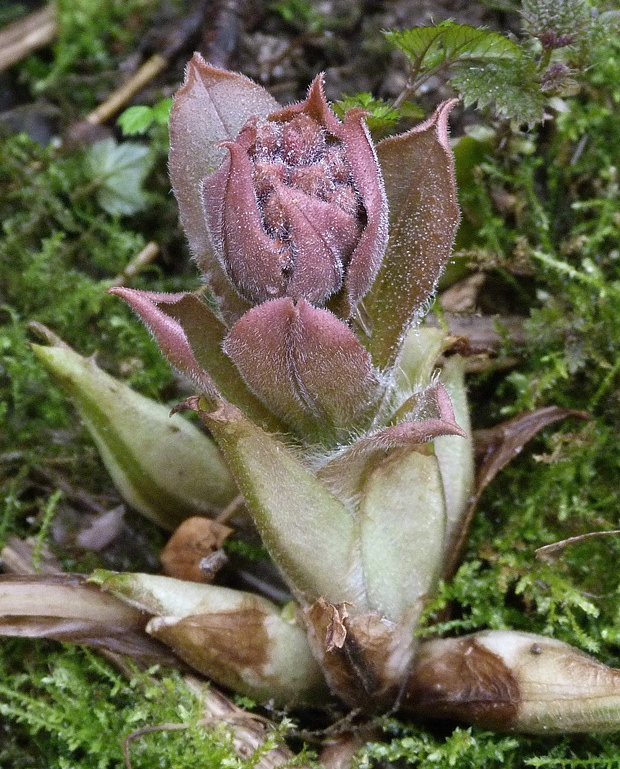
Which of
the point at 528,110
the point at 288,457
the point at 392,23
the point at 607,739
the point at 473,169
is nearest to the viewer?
the point at 288,457

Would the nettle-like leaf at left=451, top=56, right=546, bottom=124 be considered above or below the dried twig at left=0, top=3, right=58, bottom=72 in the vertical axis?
below

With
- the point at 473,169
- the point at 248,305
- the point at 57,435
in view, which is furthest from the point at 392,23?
the point at 57,435

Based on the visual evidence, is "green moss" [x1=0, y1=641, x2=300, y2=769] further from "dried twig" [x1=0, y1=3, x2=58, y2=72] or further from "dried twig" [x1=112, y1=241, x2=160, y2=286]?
"dried twig" [x1=0, y1=3, x2=58, y2=72]

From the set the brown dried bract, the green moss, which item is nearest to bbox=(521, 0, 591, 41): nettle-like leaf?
the brown dried bract

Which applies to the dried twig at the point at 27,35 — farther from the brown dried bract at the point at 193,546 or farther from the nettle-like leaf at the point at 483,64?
the brown dried bract at the point at 193,546

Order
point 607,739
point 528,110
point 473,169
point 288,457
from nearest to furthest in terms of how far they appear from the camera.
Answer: point 288,457, point 607,739, point 528,110, point 473,169

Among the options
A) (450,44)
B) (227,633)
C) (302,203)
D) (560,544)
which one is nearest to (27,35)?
(450,44)

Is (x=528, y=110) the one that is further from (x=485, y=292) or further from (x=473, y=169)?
(x=485, y=292)
